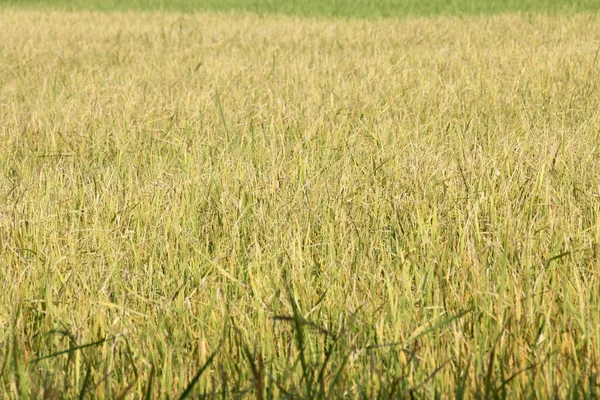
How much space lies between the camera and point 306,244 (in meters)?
1.83

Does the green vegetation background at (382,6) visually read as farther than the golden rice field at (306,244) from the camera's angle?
Yes

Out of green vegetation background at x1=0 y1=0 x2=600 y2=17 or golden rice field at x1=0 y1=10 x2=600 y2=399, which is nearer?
golden rice field at x1=0 y1=10 x2=600 y2=399

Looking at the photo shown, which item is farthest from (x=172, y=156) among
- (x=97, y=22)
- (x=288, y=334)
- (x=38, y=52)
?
(x=97, y=22)

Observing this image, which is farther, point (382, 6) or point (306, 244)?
point (382, 6)

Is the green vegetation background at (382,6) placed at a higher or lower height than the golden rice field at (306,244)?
higher

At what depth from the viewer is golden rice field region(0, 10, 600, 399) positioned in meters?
1.25

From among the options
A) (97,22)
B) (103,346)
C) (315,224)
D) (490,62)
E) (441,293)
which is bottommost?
(103,346)

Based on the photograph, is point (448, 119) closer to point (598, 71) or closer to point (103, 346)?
point (598, 71)

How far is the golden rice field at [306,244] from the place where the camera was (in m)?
1.25

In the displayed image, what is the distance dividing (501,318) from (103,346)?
0.76m

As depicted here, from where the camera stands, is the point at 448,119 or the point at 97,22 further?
the point at 97,22

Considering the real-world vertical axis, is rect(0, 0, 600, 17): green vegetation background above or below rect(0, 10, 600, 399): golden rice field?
above

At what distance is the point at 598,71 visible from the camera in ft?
14.6

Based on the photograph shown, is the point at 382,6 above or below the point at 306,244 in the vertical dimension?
above
